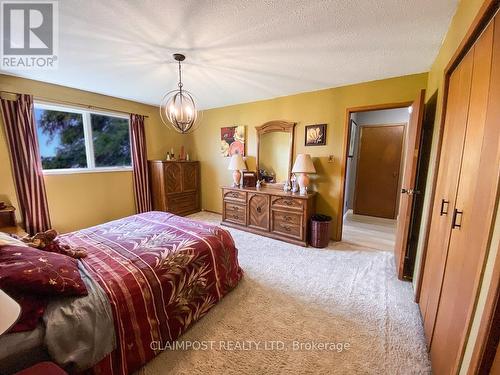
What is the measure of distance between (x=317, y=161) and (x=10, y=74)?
14.3 feet

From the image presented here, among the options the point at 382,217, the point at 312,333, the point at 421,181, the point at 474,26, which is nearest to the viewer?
the point at 474,26

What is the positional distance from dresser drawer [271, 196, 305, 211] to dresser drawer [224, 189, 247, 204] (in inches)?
22.9

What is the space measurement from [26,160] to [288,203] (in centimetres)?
367

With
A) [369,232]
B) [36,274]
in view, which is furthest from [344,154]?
[36,274]

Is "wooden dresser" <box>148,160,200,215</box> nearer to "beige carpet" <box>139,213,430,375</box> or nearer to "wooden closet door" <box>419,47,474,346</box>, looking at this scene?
"beige carpet" <box>139,213,430,375</box>

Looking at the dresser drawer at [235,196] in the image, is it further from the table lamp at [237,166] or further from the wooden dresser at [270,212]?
the table lamp at [237,166]

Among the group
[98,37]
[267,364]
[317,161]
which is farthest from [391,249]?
[98,37]

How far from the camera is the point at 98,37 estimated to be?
180 centimetres

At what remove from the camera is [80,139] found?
3.35 m

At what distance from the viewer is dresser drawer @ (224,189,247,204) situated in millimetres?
A: 3578

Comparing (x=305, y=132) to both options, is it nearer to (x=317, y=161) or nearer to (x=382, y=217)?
(x=317, y=161)

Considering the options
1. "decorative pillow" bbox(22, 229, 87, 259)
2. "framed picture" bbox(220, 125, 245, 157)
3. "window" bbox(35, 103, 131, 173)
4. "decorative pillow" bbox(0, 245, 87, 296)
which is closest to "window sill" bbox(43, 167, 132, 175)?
"window" bbox(35, 103, 131, 173)

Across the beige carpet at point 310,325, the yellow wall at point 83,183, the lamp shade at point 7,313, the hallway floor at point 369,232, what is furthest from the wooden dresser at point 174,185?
the lamp shade at point 7,313

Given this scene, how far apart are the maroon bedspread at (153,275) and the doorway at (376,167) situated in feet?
9.89
